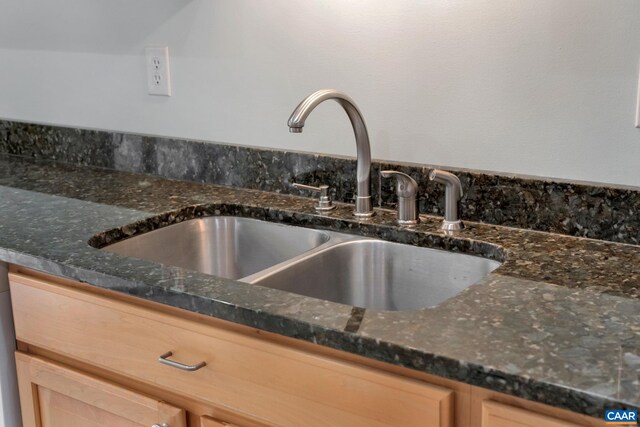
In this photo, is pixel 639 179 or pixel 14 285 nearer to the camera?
pixel 639 179

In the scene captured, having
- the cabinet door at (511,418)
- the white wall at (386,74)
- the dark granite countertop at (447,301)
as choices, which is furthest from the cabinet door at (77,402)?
the white wall at (386,74)

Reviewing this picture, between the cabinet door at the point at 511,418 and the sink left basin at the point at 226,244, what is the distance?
0.68 m

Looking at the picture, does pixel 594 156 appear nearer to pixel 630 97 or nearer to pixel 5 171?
pixel 630 97

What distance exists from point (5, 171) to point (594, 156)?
1474mm

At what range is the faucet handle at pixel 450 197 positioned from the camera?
4.88 ft

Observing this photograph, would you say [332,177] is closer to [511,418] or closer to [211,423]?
[211,423]

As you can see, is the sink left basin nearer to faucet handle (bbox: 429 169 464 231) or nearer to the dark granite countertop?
the dark granite countertop

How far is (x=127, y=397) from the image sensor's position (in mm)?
1372

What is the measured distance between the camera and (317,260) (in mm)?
1503

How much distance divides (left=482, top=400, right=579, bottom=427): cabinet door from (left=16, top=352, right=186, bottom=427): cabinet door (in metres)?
0.53

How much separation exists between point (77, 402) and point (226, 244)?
458 mm

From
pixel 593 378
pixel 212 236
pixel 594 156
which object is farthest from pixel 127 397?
pixel 594 156

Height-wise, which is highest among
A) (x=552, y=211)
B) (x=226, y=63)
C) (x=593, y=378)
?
(x=226, y=63)

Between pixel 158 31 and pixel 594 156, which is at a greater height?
pixel 158 31
